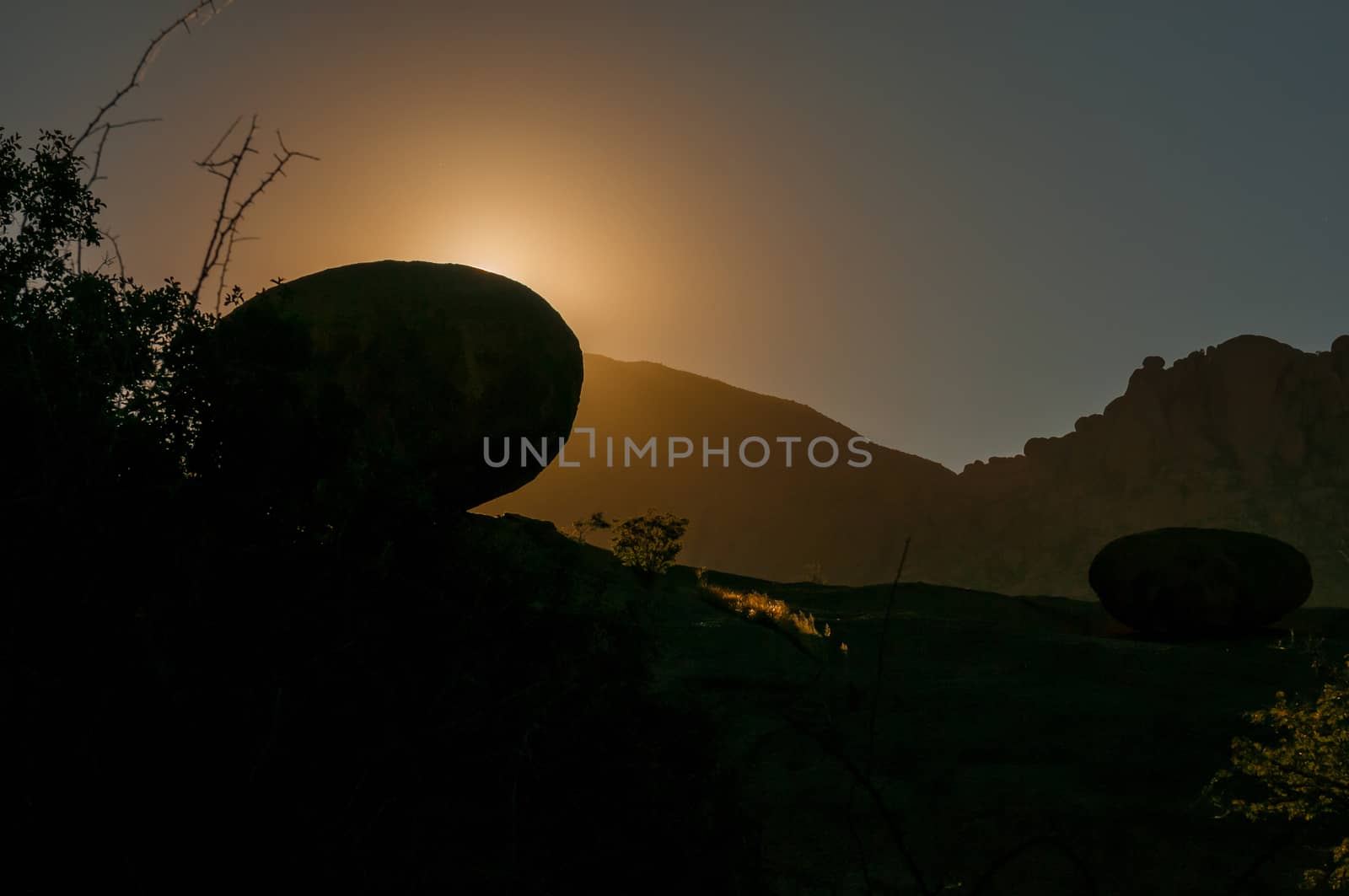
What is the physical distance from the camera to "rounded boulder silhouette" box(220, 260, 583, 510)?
1808 cm

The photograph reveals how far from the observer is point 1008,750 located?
1130 cm

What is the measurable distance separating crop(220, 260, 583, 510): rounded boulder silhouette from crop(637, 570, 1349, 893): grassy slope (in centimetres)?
522

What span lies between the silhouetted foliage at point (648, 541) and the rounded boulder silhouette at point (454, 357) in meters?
6.37

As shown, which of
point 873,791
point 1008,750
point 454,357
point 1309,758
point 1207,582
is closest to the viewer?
point 873,791

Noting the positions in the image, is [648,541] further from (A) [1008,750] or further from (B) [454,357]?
(A) [1008,750]

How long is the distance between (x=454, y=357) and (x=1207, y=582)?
67.3 ft

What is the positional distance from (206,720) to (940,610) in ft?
88.0

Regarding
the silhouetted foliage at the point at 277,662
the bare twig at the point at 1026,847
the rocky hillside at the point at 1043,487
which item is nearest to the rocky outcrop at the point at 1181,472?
the rocky hillside at the point at 1043,487

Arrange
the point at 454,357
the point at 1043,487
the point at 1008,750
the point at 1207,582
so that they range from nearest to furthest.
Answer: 1. the point at 1008,750
2. the point at 454,357
3. the point at 1207,582
4. the point at 1043,487

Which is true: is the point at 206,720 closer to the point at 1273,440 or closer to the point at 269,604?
the point at 269,604

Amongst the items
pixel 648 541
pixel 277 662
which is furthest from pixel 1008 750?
pixel 648 541

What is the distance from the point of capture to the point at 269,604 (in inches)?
191

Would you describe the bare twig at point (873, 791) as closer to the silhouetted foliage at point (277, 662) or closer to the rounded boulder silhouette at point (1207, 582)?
the silhouetted foliage at point (277, 662)

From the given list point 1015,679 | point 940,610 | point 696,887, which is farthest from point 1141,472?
point 696,887
